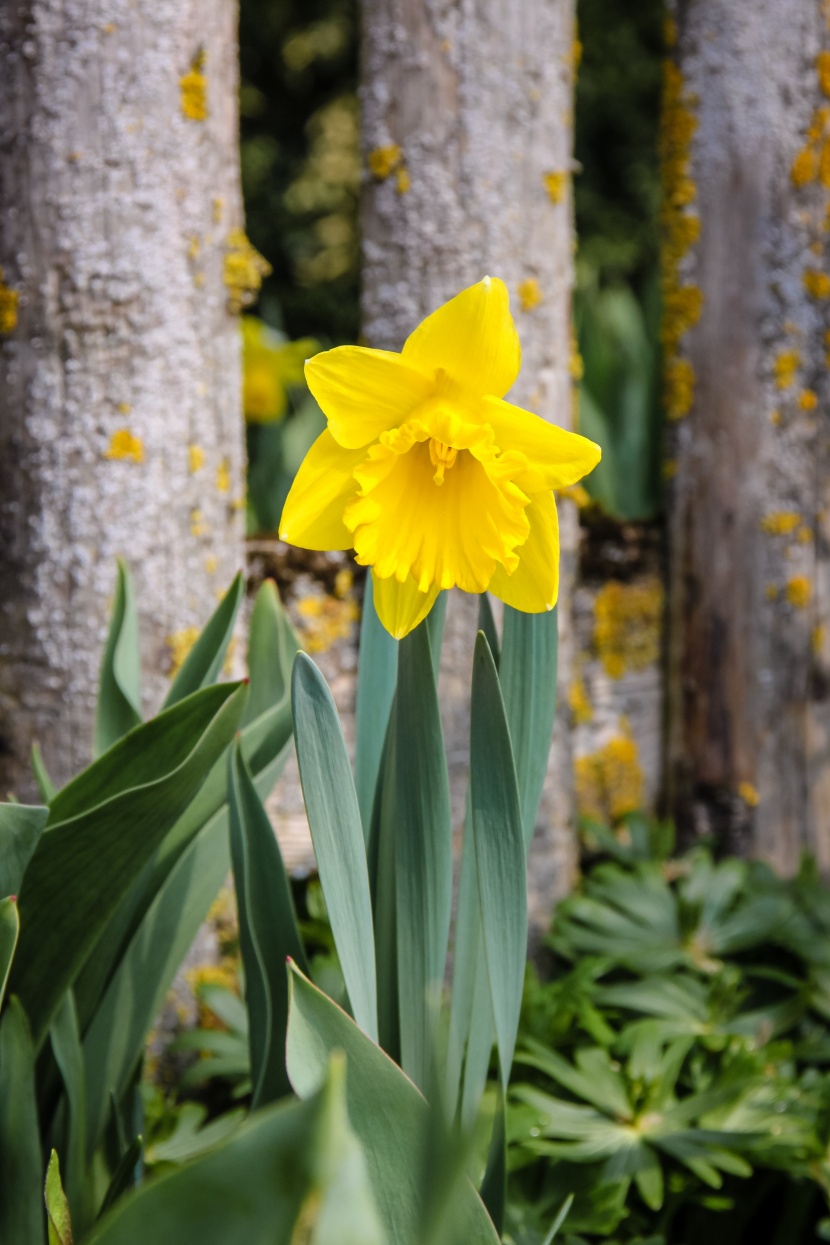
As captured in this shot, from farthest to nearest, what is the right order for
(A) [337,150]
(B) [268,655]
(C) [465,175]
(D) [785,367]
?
(A) [337,150] < (D) [785,367] < (C) [465,175] < (B) [268,655]

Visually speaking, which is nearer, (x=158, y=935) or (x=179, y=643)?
(x=158, y=935)

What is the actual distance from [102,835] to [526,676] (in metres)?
0.33

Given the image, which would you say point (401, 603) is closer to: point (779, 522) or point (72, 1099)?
point (72, 1099)

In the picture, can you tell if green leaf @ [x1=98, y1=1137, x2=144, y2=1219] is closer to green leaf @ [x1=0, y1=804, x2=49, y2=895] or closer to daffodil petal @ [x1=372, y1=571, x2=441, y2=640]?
green leaf @ [x1=0, y1=804, x2=49, y2=895]

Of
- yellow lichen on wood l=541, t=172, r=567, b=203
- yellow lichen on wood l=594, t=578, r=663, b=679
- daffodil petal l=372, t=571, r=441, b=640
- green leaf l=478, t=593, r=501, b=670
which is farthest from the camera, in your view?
yellow lichen on wood l=594, t=578, r=663, b=679

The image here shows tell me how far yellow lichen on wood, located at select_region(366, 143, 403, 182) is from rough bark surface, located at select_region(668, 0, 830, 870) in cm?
55

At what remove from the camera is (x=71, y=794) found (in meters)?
0.77

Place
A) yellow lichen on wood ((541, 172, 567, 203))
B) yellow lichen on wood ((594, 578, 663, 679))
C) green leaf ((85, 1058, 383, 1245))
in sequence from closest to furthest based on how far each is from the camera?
green leaf ((85, 1058, 383, 1245)) < yellow lichen on wood ((541, 172, 567, 203)) < yellow lichen on wood ((594, 578, 663, 679))

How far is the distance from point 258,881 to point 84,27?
0.97m

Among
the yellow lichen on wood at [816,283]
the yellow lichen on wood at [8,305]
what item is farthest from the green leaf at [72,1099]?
the yellow lichen on wood at [816,283]

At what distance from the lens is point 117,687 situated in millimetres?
896

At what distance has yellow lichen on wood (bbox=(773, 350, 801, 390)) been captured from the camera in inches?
61.2

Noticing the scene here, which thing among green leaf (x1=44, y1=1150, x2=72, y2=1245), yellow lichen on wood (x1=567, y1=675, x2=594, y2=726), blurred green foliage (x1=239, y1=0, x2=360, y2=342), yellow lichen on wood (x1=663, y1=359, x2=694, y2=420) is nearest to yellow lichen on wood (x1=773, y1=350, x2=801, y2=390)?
yellow lichen on wood (x1=663, y1=359, x2=694, y2=420)

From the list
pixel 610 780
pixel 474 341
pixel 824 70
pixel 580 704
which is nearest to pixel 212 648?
pixel 474 341
